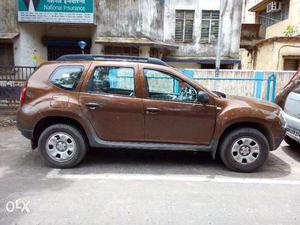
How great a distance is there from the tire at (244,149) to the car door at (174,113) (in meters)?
0.32

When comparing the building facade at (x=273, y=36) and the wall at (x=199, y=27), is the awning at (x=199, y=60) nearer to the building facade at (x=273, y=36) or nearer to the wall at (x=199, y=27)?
the wall at (x=199, y=27)

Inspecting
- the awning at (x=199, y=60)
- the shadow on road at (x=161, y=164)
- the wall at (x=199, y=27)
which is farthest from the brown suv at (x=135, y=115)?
the wall at (x=199, y=27)

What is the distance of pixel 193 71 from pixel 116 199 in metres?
7.27

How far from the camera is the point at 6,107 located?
9438mm

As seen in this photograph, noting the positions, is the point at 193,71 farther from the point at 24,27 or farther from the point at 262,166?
the point at 24,27

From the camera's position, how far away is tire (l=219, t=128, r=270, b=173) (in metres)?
4.85

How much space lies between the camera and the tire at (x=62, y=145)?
488 centimetres

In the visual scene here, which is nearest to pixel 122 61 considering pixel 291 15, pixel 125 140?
pixel 125 140

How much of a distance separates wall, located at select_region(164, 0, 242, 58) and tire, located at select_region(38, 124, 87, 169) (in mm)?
12782

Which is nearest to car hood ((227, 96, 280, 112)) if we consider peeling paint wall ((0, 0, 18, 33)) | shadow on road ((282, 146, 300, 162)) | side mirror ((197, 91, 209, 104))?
side mirror ((197, 91, 209, 104))

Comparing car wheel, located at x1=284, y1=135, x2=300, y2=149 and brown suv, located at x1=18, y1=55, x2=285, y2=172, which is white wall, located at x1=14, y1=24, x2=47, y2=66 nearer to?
brown suv, located at x1=18, y1=55, x2=285, y2=172

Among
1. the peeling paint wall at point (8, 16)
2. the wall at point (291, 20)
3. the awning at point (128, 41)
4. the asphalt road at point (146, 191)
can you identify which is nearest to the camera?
the asphalt road at point (146, 191)

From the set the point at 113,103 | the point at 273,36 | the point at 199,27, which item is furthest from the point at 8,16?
the point at 273,36

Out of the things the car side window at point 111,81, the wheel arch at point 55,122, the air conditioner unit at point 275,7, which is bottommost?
the wheel arch at point 55,122
